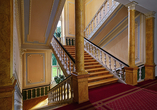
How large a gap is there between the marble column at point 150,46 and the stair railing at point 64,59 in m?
3.52

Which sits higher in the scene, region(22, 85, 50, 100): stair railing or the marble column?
the marble column

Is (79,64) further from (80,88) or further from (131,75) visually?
(131,75)

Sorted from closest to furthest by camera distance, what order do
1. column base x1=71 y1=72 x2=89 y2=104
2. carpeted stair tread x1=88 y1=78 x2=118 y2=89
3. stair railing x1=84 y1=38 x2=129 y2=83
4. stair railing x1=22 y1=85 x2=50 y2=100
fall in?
column base x1=71 y1=72 x2=89 y2=104 → carpeted stair tread x1=88 y1=78 x2=118 y2=89 → stair railing x1=84 y1=38 x2=129 y2=83 → stair railing x1=22 y1=85 x2=50 y2=100

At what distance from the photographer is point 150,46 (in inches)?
180

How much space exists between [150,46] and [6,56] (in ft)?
17.5

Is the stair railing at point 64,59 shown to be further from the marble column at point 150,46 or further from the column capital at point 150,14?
the column capital at point 150,14

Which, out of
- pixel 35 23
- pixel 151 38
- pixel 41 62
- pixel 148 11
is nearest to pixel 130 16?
pixel 148 11

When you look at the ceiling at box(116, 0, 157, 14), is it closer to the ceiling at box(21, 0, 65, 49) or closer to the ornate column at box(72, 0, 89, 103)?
the ornate column at box(72, 0, 89, 103)

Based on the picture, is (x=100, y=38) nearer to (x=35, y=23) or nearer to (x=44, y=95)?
(x=35, y=23)

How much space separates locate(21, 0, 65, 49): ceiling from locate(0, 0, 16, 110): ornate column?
2262 millimetres

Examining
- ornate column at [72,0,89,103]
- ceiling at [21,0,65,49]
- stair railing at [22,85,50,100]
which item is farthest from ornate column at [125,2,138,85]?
stair railing at [22,85,50,100]

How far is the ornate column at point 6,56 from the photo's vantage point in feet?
4.79

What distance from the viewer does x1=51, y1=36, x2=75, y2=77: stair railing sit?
12.3 feet

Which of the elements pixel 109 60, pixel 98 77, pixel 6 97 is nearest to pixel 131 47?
pixel 109 60
